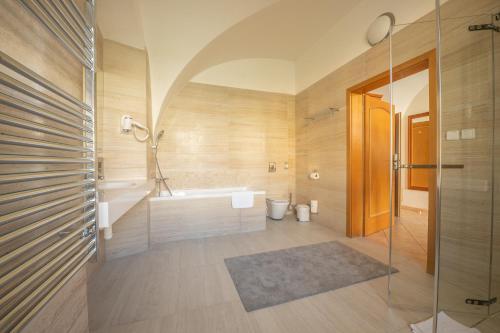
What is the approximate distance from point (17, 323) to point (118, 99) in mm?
2086

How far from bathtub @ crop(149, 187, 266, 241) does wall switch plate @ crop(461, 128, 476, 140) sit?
2211 millimetres

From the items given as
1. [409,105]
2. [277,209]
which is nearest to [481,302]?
[277,209]

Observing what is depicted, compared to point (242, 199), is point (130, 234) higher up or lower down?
lower down

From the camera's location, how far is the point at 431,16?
1.76 m

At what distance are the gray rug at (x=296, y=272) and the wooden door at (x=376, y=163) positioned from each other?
84cm

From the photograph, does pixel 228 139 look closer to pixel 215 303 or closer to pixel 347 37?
pixel 347 37

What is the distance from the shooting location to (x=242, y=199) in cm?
285

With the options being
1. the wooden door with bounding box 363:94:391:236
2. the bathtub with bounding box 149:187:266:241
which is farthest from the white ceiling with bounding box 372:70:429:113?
the bathtub with bounding box 149:187:266:241

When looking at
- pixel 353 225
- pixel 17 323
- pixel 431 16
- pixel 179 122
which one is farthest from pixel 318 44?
pixel 17 323

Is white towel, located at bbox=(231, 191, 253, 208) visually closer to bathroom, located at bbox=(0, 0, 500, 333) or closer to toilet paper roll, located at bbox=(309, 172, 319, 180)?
bathroom, located at bbox=(0, 0, 500, 333)

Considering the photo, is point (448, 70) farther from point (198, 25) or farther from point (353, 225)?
point (198, 25)

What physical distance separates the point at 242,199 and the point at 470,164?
2329 millimetres

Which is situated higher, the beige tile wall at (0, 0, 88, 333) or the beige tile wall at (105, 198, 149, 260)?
the beige tile wall at (0, 0, 88, 333)

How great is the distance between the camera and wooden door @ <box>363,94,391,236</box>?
2.65 meters
